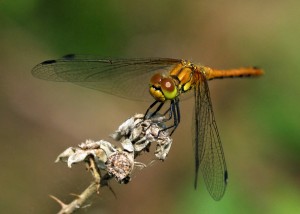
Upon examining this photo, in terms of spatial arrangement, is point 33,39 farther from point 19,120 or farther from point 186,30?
point 186,30

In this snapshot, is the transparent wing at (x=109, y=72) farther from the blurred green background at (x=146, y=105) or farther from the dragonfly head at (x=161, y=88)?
the blurred green background at (x=146, y=105)

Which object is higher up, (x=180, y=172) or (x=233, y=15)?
(x=233, y=15)

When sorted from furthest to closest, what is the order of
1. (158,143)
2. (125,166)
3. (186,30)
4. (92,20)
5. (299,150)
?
1. (186,30)
2. (92,20)
3. (299,150)
4. (158,143)
5. (125,166)

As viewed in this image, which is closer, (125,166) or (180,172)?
(125,166)

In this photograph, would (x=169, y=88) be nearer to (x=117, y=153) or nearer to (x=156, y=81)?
(x=156, y=81)

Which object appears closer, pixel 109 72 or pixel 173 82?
pixel 173 82

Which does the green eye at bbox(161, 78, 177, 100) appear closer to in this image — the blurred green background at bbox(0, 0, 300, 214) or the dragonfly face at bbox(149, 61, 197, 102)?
the dragonfly face at bbox(149, 61, 197, 102)

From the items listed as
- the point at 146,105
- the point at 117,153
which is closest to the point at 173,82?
the point at 117,153

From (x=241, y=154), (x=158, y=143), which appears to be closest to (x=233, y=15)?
(x=241, y=154)
